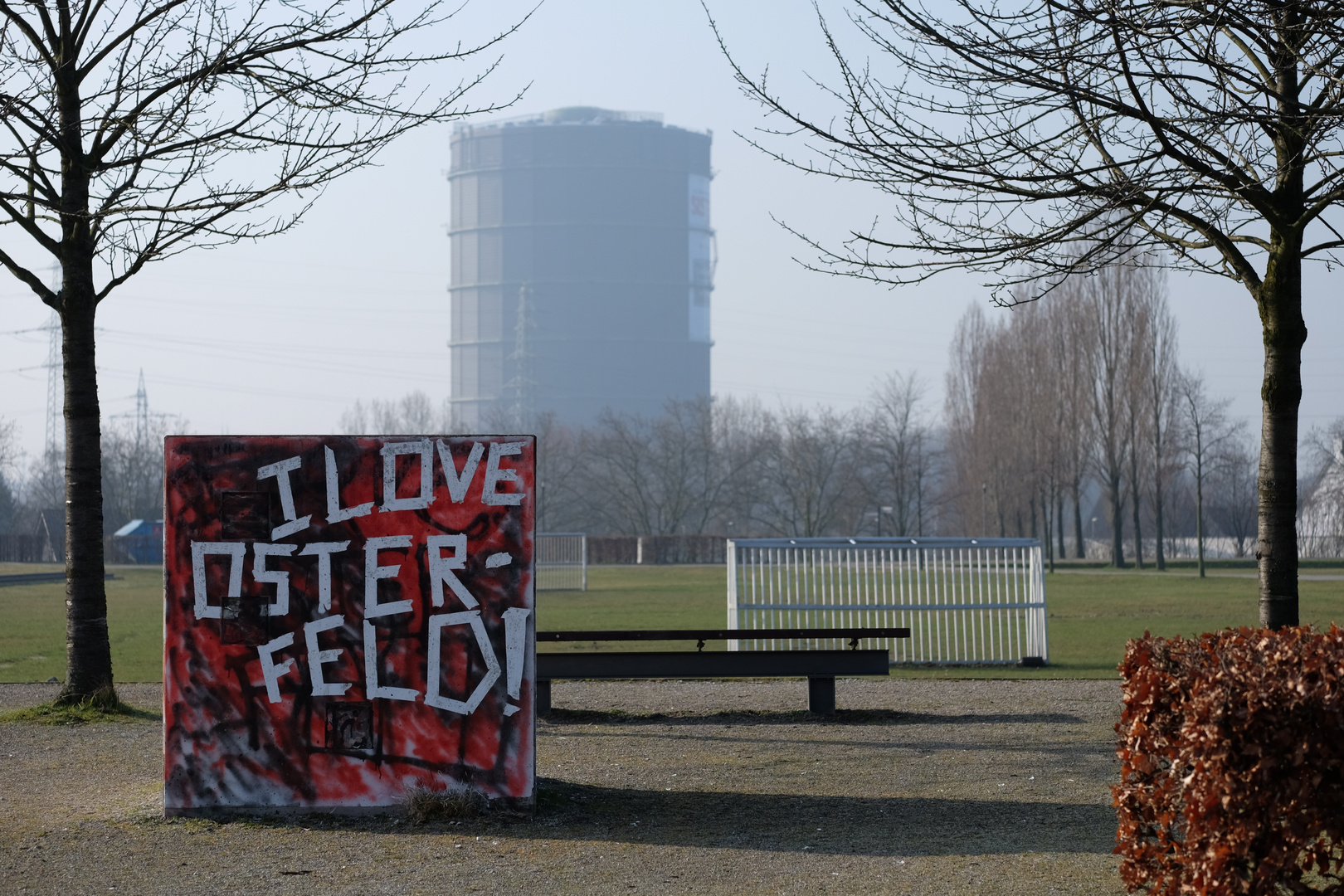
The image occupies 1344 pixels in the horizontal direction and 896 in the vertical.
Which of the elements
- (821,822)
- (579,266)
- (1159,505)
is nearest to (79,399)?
(821,822)

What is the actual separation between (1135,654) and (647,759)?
4509 millimetres

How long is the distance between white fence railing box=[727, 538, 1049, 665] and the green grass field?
83 cm

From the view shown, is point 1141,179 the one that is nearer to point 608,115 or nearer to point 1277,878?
point 1277,878

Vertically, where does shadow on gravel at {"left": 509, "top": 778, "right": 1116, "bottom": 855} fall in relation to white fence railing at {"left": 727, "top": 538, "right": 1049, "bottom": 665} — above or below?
below

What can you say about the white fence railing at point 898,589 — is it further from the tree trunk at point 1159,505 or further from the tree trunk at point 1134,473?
the tree trunk at point 1134,473

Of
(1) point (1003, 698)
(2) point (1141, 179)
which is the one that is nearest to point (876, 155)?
(2) point (1141, 179)

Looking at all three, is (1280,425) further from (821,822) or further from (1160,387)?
(1160,387)

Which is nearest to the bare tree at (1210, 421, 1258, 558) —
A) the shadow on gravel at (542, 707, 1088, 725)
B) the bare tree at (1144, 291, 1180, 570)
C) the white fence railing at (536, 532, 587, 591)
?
the bare tree at (1144, 291, 1180, 570)

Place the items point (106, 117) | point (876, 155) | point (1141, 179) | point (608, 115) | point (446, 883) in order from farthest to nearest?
point (608, 115) → point (106, 117) → point (876, 155) → point (1141, 179) → point (446, 883)

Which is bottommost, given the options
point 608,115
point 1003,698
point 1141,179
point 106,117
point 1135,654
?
point 1003,698

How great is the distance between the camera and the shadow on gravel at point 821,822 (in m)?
6.70

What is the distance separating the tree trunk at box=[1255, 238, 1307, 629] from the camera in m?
9.16

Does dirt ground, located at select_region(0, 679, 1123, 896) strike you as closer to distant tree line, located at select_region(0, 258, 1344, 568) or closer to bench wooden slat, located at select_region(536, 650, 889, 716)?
bench wooden slat, located at select_region(536, 650, 889, 716)

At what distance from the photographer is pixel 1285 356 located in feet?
30.1
